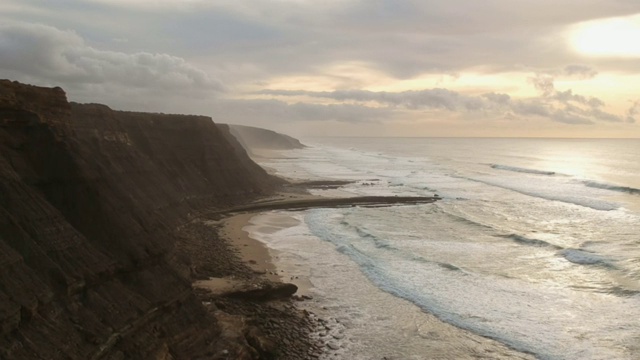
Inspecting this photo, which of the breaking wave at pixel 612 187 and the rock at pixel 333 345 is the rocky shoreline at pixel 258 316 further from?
the breaking wave at pixel 612 187

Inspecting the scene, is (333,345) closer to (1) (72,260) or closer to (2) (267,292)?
(2) (267,292)

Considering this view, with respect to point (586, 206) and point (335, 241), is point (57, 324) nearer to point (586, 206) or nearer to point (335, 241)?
point (335, 241)

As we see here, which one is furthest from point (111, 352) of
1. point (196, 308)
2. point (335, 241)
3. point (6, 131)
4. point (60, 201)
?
point (335, 241)

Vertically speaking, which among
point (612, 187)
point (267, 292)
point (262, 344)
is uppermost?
point (612, 187)

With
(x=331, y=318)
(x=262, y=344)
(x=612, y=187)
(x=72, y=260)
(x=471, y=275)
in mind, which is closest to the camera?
(x=72, y=260)

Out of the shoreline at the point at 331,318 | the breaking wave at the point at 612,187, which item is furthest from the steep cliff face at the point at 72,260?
the breaking wave at the point at 612,187

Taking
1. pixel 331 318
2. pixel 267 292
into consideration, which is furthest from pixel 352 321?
pixel 267 292

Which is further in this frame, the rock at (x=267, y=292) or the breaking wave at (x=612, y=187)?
the breaking wave at (x=612, y=187)

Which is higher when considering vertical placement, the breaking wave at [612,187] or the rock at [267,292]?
the breaking wave at [612,187]
